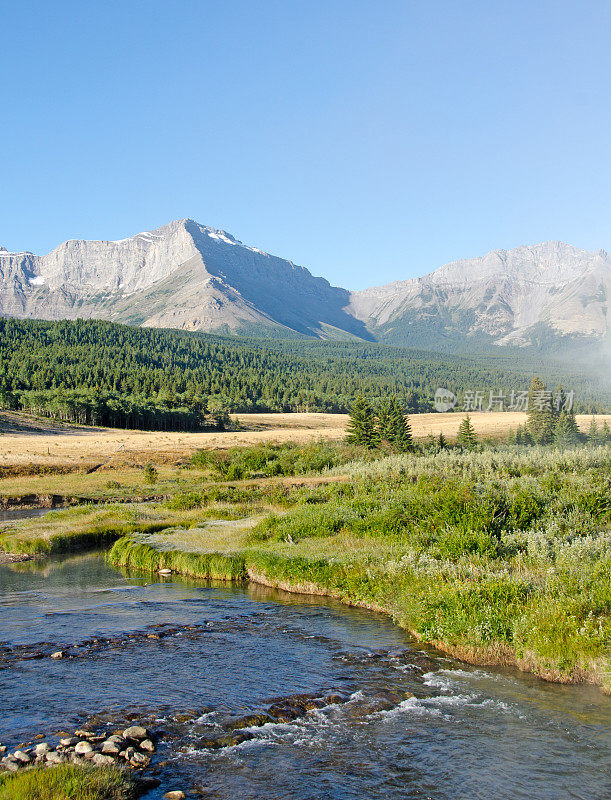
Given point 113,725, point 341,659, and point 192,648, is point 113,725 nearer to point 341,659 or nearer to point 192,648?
point 192,648

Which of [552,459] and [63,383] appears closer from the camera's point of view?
[552,459]

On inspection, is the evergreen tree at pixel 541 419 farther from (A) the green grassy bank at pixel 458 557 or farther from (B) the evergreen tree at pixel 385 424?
(A) the green grassy bank at pixel 458 557

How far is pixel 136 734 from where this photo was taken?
40.6 feet

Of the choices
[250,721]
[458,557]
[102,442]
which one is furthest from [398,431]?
[250,721]

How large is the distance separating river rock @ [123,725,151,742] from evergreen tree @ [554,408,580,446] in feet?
324

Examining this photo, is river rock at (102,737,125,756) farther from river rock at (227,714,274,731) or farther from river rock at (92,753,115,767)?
river rock at (227,714,274,731)

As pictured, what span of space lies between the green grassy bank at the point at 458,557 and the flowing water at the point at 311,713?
40.6 inches

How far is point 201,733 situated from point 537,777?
6969mm

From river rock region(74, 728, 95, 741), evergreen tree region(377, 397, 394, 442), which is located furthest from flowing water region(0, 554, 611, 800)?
evergreen tree region(377, 397, 394, 442)

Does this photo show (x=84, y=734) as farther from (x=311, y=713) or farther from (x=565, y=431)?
(x=565, y=431)

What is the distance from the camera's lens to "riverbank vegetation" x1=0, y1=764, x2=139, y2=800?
31.1 feet

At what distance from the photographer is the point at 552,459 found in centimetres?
4766

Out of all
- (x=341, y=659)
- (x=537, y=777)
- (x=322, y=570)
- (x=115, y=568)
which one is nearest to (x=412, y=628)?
(x=341, y=659)

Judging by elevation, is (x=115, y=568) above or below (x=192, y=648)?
below
